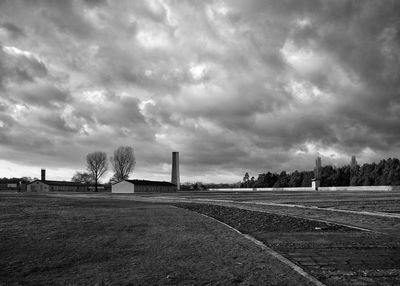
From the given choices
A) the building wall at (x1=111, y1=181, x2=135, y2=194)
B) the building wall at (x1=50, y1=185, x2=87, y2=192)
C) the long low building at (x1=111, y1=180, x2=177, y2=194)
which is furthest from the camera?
the building wall at (x1=50, y1=185, x2=87, y2=192)

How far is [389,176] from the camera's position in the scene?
383 ft

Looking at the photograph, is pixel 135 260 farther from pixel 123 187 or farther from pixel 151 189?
pixel 151 189

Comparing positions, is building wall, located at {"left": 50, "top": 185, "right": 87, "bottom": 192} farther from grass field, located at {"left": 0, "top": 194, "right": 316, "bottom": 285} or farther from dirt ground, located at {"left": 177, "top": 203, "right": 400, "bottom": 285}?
dirt ground, located at {"left": 177, "top": 203, "right": 400, "bottom": 285}

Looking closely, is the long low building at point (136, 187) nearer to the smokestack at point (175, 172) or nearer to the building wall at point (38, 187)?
the smokestack at point (175, 172)

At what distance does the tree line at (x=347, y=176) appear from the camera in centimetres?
11881

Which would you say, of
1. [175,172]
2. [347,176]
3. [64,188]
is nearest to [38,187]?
[64,188]

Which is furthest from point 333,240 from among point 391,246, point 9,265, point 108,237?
point 9,265

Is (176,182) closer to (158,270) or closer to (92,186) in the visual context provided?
(92,186)

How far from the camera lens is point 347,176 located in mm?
137375

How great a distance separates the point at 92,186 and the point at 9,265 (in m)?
150

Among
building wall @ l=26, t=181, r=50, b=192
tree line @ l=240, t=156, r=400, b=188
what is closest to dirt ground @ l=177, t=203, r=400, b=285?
tree line @ l=240, t=156, r=400, b=188

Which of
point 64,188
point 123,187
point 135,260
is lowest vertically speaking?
point 64,188

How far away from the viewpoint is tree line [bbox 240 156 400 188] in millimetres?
118812

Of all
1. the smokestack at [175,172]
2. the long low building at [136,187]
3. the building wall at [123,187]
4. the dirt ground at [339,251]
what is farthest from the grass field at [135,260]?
the smokestack at [175,172]
